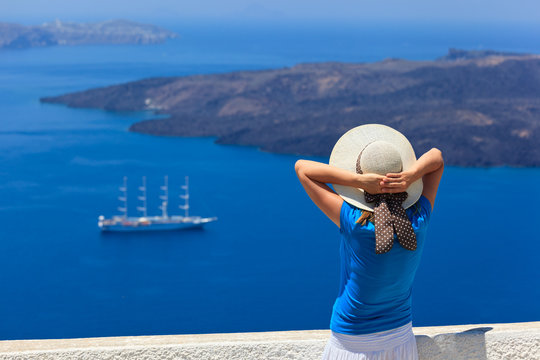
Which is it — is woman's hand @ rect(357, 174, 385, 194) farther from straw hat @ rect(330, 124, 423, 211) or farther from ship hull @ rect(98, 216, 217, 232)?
ship hull @ rect(98, 216, 217, 232)

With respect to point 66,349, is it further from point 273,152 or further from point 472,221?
point 273,152

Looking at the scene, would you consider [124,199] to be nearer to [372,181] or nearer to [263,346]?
[263,346]

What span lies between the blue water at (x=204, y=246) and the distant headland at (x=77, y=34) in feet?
125

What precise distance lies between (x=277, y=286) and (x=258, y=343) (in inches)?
547

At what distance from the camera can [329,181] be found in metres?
1.50

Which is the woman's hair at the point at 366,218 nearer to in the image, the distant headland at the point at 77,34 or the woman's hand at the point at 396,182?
the woman's hand at the point at 396,182

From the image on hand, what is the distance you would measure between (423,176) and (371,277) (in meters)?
0.27

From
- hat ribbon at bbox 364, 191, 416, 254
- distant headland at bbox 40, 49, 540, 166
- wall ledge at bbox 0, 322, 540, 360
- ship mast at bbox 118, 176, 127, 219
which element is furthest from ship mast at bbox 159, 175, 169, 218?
hat ribbon at bbox 364, 191, 416, 254

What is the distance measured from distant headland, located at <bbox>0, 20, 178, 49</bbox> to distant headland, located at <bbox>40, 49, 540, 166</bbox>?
32457mm

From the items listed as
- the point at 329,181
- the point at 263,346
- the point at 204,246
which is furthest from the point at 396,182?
the point at 204,246

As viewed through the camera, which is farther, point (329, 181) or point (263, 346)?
point (263, 346)

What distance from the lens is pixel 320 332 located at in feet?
5.94

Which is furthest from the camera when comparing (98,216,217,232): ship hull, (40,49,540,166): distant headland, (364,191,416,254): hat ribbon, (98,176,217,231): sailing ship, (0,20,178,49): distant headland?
(0,20,178,49): distant headland

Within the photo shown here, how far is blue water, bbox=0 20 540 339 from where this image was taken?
1436 cm
